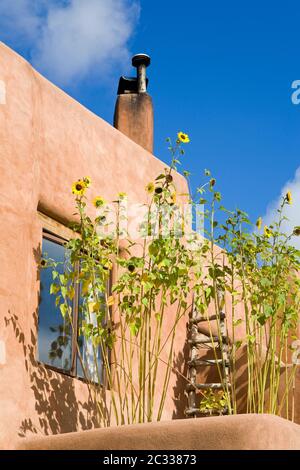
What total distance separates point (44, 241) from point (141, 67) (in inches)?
252

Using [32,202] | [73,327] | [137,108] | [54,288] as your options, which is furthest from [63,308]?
[137,108]

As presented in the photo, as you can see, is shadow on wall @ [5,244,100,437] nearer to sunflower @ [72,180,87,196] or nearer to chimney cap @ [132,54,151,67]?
sunflower @ [72,180,87,196]

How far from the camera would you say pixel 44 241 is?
299 inches

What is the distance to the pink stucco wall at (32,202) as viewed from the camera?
671 cm

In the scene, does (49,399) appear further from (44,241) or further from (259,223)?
(259,223)

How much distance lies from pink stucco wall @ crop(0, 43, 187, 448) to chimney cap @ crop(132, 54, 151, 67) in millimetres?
5033

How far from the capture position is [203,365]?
9281 mm

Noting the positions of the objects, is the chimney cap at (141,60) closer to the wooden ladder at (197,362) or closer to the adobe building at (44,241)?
the adobe building at (44,241)

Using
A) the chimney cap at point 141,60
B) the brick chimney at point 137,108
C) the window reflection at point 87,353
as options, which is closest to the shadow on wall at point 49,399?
the window reflection at point 87,353

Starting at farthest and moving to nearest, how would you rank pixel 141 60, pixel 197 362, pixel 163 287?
pixel 141 60
pixel 197 362
pixel 163 287

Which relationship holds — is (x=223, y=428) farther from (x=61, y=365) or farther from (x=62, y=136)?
(x=62, y=136)

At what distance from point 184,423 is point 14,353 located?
1790 millimetres

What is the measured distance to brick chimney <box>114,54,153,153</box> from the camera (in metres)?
12.1
